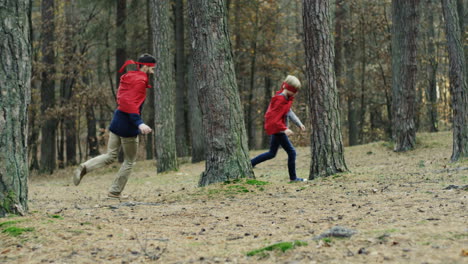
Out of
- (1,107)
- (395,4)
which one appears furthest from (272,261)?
A: (395,4)

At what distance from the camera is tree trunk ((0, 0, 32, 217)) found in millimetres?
4734

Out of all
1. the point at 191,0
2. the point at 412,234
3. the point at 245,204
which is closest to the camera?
the point at 412,234

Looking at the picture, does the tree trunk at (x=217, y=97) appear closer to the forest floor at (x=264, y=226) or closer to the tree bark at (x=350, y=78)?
the forest floor at (x=264, y=226)

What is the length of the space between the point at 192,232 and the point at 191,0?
4215 mm

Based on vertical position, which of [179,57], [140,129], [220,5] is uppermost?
[179,57]

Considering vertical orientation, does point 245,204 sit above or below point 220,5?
below

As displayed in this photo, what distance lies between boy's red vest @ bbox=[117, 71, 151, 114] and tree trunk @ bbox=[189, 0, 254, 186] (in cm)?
89

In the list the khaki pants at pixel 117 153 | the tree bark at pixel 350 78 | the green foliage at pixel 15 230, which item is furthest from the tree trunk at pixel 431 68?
the green foliage at pixel 15 230

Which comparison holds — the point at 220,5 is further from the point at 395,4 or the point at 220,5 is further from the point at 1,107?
the point at 395,4

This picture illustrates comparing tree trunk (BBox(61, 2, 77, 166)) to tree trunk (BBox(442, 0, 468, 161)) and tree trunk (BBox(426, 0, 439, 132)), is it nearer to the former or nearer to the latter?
tree trunk (BBox(442, 0, 468, 161))

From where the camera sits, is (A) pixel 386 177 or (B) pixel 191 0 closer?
(B) pixel 191 0

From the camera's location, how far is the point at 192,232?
473cm

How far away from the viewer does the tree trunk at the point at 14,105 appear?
473 cm

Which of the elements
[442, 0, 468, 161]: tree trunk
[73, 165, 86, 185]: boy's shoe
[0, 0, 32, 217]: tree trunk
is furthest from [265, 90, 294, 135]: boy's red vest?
[0, 0, 32, 217]: tree trunk
